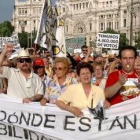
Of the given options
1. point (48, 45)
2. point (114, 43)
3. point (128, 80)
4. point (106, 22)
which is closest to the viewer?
point (128, 80)

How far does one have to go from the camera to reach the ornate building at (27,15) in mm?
132125

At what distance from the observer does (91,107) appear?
5773 millimetres

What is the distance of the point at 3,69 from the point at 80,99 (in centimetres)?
111

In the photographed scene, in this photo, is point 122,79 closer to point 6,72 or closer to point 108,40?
point 6,72

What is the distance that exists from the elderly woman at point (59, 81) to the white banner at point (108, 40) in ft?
36.5

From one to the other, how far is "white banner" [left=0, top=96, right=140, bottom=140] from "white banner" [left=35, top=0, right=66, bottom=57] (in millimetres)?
3189

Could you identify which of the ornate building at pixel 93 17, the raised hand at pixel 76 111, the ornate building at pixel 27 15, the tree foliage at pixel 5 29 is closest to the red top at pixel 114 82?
the raised hand at pixel 76 111

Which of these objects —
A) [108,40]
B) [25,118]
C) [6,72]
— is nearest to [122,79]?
[25,118]

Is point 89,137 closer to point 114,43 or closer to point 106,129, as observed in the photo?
point 106,129

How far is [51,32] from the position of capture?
979 cm

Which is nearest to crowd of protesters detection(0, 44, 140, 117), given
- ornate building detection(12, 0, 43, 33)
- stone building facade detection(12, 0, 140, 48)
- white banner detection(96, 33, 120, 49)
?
white banner detection(96, 33, 120, 49)

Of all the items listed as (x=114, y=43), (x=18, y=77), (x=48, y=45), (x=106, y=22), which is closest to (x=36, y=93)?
(x=18, y=77)

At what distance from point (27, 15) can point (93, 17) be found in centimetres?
1919

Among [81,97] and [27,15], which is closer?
[81,97]
